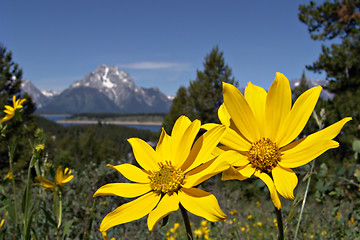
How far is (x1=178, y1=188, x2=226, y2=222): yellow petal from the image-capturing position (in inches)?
24.2

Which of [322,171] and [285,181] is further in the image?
[322,171]

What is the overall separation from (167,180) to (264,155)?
0.27 meters

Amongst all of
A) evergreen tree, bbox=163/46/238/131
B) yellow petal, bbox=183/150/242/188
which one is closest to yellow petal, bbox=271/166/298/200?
→ yellow petal, bbox=183/150/242/188

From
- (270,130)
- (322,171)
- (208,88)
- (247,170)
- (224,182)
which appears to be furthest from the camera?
(208,88)

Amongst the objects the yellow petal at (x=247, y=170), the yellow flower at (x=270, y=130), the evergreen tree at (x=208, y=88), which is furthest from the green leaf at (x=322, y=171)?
the evergreen tree at (x=208, y=88)

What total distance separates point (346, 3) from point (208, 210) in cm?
1484

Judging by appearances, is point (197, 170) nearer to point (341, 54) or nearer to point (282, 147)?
point (282, 147)

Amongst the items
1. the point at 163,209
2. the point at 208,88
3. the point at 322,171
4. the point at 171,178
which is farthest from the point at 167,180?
the point at 208,88

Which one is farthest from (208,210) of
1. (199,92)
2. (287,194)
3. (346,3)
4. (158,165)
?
(199,92)

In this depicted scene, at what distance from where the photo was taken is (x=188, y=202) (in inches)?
26.2

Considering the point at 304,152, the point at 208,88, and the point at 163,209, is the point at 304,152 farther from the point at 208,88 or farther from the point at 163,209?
the point at 208,88

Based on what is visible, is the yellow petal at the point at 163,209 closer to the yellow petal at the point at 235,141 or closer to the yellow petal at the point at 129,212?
the yellow petal at the point at 129,212

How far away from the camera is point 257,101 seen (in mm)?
843

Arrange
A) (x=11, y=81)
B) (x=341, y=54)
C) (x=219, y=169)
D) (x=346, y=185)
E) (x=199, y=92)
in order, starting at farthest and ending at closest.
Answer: (x=11, y=81) < (x=199, y=92) < (x=341, y=54) < (x=346, y=185) < (x=219, y=169)
